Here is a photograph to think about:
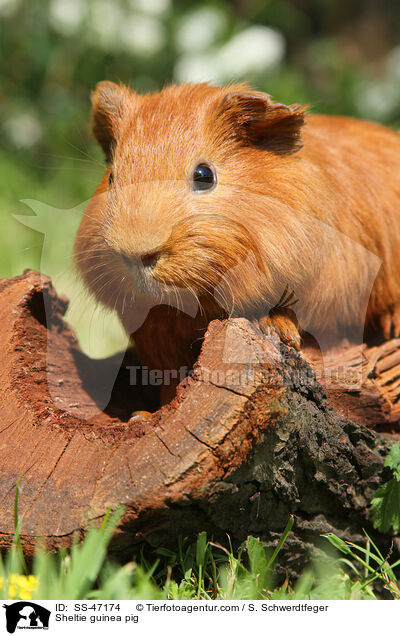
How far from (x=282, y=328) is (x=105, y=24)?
6159mm

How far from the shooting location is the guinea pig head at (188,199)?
96.3 inches

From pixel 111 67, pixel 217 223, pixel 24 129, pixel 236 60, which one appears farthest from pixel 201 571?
pixel 236 60

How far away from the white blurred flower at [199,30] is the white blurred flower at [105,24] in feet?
2.61

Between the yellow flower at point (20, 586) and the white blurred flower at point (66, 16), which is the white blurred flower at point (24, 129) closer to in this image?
the white blurred flower at point (66, 16)

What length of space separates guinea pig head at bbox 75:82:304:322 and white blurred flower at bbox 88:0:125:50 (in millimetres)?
5013

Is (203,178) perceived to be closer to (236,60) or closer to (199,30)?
(236,60)

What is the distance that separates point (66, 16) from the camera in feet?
24.1

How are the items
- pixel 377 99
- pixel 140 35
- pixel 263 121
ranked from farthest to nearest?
1. pixel 377 99
2. pixel 140 35
3. pixel 263 121

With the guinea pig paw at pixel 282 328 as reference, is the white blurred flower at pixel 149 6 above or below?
above

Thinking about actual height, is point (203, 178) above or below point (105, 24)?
below
